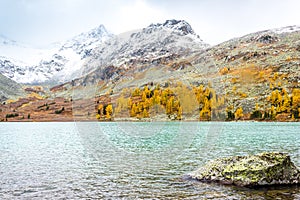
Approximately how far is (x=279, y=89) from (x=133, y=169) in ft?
559

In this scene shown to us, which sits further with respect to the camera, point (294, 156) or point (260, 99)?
point (260, 99)

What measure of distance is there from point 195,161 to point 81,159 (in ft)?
40.1

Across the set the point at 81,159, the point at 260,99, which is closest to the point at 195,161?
the point at 81,159

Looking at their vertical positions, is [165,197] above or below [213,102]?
below

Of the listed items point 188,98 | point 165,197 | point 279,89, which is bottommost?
point 165,197

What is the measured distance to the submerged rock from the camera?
22375 mm

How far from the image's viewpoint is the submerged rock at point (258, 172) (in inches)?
881

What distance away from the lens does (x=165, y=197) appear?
20.0 m

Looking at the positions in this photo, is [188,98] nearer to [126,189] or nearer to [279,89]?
[126,189]

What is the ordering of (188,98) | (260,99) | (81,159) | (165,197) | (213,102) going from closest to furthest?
(165,197) → (81,159) → (188,98) → (213,102) → (260,99)

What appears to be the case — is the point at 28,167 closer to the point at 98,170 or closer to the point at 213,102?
the point at 98,170

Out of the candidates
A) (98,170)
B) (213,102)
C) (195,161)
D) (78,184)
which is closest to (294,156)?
(195,161)

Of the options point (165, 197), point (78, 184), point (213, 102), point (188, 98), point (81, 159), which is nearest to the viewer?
point (165, 197)

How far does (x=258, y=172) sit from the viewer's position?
22.4m
